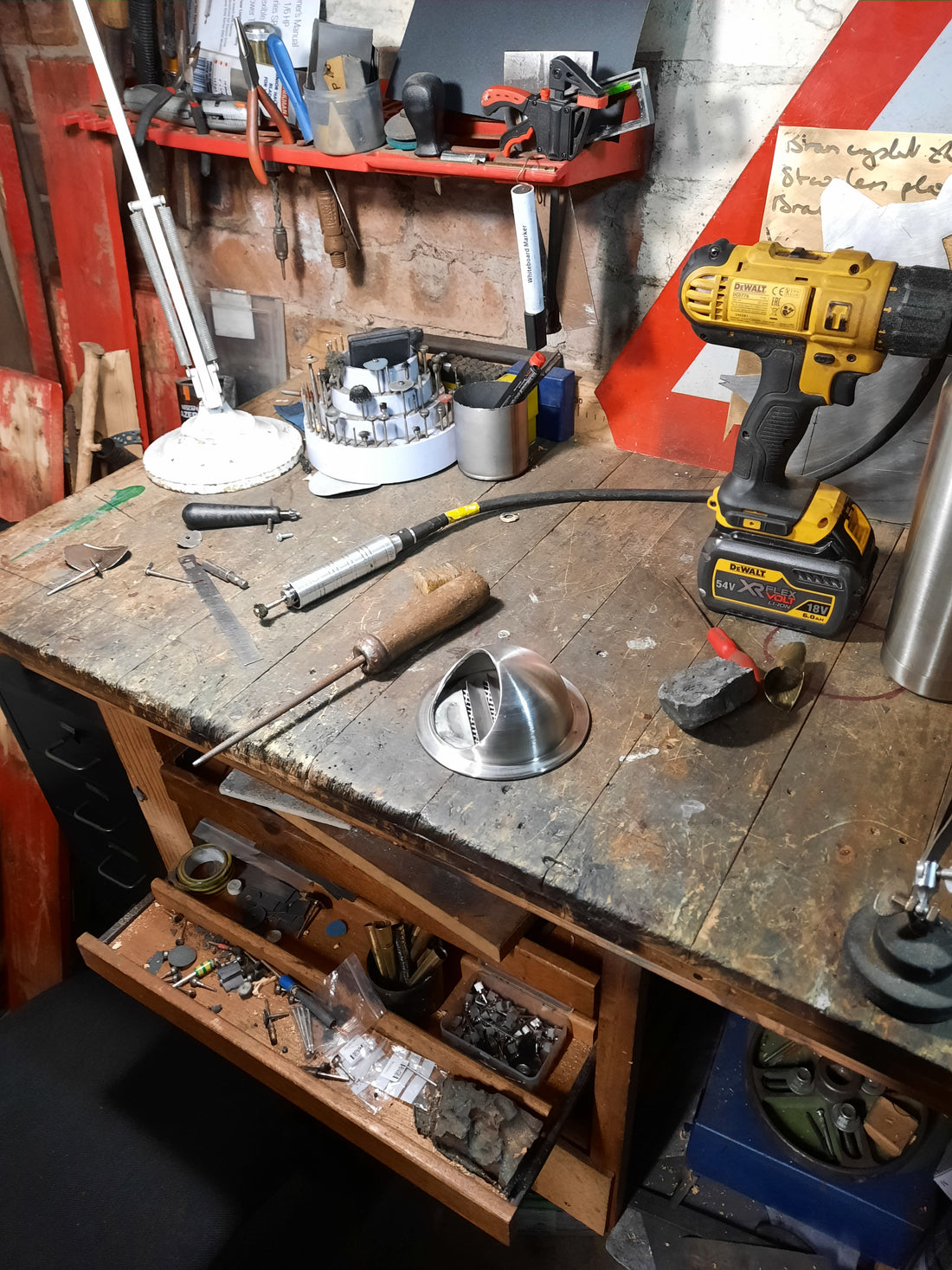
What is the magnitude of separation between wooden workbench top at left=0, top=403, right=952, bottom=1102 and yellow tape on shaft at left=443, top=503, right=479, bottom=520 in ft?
0.09

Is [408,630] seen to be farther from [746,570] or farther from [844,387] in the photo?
[844,387]

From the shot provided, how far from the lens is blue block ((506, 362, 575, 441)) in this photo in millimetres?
1340

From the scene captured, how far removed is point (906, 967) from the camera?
2.12 feet

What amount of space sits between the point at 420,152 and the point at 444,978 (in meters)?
1.23

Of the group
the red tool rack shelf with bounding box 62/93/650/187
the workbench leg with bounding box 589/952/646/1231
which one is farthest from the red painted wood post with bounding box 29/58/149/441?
the workbench leg with bounding box 589/952/646/1231

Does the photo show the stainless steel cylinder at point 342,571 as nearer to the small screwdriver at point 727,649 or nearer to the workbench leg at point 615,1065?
the small screwdriver at point 727,649

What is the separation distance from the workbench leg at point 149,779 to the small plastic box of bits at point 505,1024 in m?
0.52

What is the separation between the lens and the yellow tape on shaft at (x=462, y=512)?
1175 mm

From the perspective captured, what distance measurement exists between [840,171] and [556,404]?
0.48 metres

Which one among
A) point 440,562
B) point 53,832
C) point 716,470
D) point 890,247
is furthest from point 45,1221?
point 890,247

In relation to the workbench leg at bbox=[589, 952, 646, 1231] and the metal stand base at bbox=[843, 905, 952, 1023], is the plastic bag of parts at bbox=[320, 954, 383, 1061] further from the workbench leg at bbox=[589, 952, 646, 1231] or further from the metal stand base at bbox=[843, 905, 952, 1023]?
the metal stand base at bbox=[843, 905, 952, 1023]

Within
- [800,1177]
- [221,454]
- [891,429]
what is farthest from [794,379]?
[800,1177]

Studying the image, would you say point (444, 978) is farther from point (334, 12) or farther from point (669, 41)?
point (334, 12)

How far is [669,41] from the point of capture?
3.67 feet
